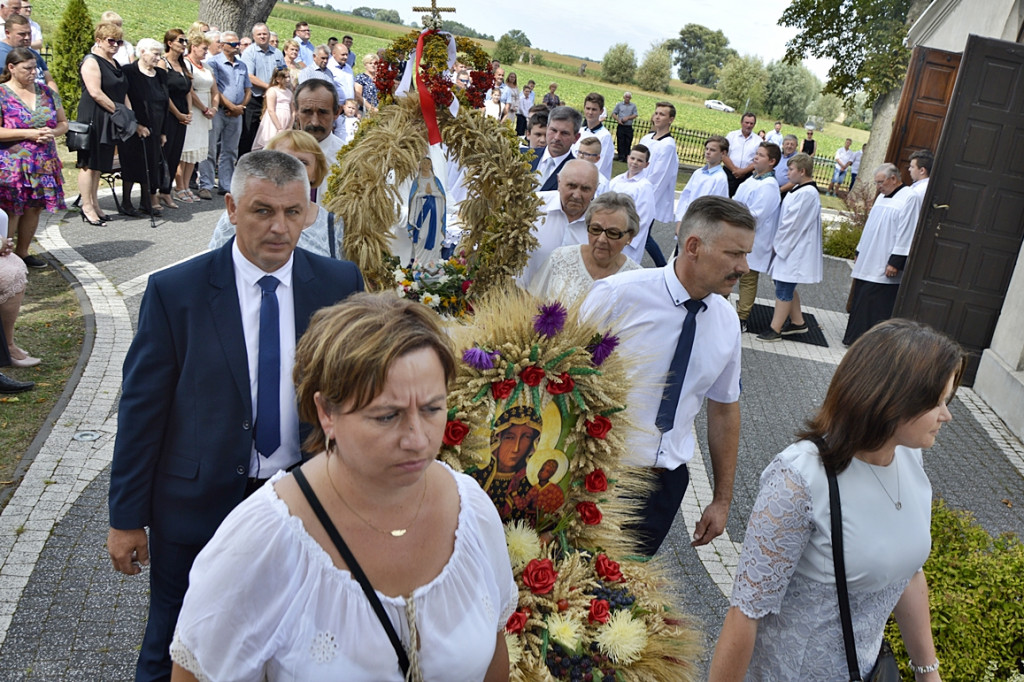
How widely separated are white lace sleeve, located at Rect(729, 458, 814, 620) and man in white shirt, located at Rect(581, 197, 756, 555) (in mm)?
1102

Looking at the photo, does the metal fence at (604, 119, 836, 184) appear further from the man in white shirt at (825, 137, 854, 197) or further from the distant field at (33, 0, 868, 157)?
the distant field at (33, 0, 868, 157)

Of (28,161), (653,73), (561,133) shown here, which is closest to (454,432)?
(561,133)

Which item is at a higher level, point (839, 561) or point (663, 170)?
point (663, 170)

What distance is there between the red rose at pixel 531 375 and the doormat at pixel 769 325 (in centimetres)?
815

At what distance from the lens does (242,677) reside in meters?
1.77

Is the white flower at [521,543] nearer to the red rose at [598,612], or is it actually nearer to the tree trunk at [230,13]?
the red rose at [598,612]

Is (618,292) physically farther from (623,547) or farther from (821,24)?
(821,24)

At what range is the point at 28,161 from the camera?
812 cm

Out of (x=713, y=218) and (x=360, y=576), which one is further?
(x=713, y=218)

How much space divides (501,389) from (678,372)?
1352 mm

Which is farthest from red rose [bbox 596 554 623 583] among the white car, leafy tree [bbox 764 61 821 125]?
leafy tree [bbox 764 61 821 125]

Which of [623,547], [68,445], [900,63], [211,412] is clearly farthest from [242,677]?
[900,63]

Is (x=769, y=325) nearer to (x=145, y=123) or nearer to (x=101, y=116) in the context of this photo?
(x=145, y=123)

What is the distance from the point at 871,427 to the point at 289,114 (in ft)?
38.5
